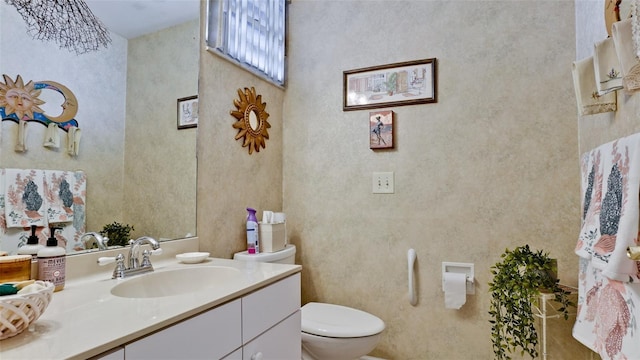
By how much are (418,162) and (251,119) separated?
3.15 ft

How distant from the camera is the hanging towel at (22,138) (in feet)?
3.23

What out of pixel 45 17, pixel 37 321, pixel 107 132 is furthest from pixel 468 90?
pixel 37 321

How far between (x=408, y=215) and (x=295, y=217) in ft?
2.33

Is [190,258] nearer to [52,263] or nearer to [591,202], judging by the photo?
[52,263]

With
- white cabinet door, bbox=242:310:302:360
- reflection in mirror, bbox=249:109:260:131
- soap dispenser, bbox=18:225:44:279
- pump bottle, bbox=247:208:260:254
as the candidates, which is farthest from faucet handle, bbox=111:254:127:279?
reflection in mirror, bbox=249:109:260:131

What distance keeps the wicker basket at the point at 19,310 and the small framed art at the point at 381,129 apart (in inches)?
62.9

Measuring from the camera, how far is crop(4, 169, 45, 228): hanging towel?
3.18 ft

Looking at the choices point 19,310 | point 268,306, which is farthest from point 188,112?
point 19,310

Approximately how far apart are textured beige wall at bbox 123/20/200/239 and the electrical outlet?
0.99 metres

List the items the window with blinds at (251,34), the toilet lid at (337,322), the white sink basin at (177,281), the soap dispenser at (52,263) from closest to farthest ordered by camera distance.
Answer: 1. the soap dispenser at (52,263)
2. the white sink basin at (177,281)
3. the toilet lid at (337,322)
4. the window with blinds at (251,34)

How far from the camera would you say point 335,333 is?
154 cm

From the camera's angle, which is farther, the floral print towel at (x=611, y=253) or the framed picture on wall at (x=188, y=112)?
the framed picture on wall at (x=188, y=112)

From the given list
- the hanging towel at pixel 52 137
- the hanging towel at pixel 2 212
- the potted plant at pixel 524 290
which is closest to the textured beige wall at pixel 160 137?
the hanging towel at pixel 52 137

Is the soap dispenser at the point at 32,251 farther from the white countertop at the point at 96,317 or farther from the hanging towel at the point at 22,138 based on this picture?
the hanging towel at the point at 22,138
